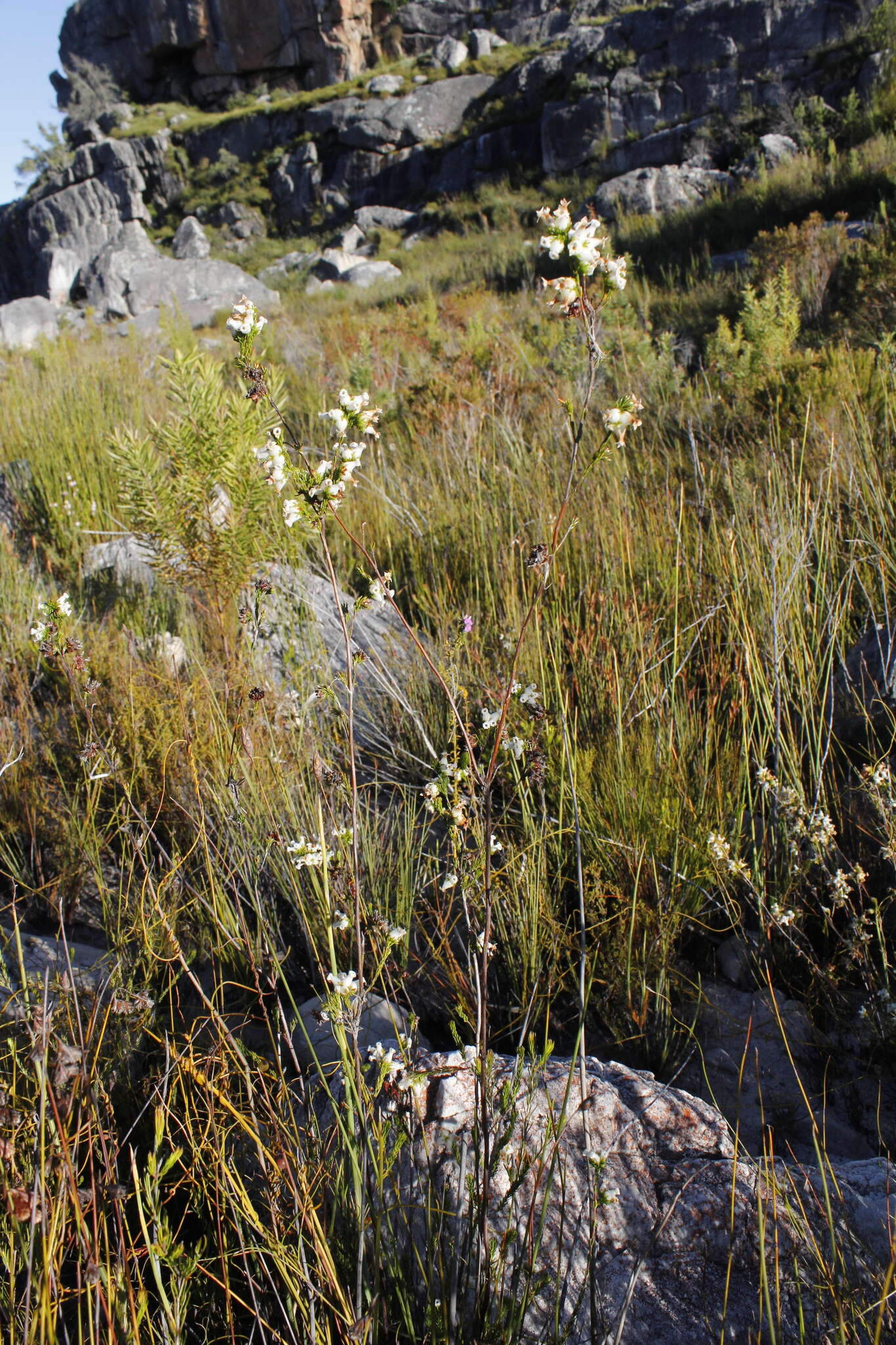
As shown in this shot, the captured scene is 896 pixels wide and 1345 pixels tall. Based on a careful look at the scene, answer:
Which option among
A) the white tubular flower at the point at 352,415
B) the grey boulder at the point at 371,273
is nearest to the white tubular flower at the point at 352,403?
the white tubular flower at the point at 352,415

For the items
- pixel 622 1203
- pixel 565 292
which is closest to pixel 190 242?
pixel 565 292

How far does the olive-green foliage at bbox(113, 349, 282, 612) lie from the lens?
2.68 meters

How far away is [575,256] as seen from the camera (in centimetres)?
108

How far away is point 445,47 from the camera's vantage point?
26.7 meters

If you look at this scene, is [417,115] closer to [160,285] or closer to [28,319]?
[160,285]


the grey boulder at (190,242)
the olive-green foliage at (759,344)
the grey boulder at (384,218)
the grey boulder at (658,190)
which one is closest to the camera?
the olive-green foliage at (759,344)

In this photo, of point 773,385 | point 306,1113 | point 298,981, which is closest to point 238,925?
point 298,981

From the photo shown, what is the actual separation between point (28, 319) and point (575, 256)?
16807 mm

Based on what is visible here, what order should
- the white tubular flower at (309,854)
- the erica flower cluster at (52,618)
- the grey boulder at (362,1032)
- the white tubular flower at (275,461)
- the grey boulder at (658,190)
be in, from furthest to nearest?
the grey boulder at (658,190), the erica flower cluster at (52,618), the grey boulder at (362,1032), the white tubular flower at (309,854), the white tubular flower at (275,461)

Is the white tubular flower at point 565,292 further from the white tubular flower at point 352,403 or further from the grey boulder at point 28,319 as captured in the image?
the grey boulder at point 28,319

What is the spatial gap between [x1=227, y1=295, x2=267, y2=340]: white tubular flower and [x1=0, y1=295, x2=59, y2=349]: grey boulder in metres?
14.7

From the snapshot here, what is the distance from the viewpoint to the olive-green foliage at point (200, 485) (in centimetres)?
268

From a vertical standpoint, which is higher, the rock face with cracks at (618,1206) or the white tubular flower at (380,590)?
the white tubular flower at (380,590)

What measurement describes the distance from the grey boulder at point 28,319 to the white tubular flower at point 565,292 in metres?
15.1
